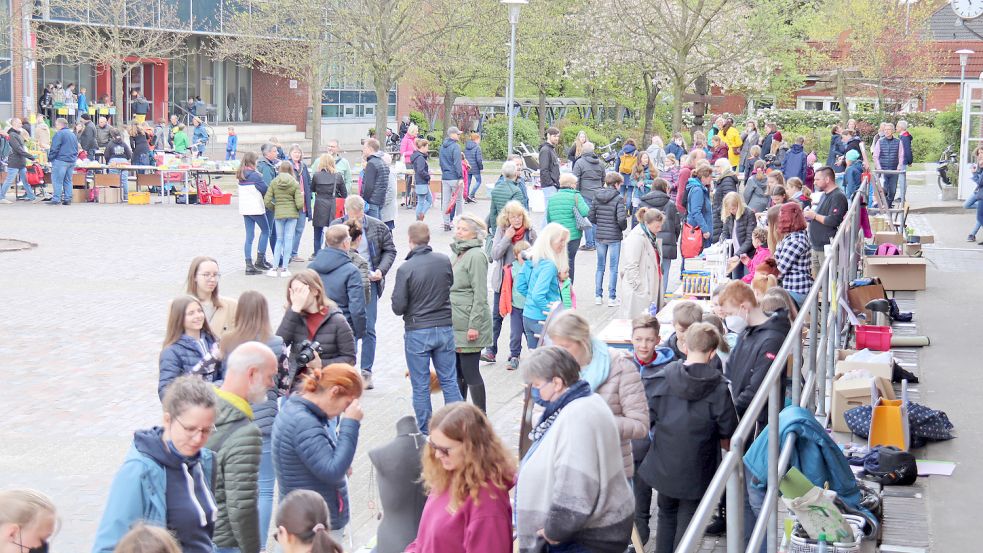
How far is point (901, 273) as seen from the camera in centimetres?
1673

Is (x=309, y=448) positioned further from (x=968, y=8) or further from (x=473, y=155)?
(x=473, y=155)

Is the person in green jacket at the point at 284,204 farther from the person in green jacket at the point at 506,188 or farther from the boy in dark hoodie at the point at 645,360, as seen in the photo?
the boy in dark hoodie at the point at 645,360

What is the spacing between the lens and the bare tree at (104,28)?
39.7 m

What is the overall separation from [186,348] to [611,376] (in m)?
2.70

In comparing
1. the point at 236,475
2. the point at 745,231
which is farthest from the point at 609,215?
the point at 236,475

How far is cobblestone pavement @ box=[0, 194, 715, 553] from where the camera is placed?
9.52 m

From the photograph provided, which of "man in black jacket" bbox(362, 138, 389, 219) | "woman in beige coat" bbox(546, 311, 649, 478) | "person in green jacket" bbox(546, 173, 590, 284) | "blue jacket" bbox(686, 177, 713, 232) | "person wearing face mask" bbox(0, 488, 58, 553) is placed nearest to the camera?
"person wearing face mask" bbox(0, 488, 58, 553)

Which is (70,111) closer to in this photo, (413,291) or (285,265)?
(285,265)

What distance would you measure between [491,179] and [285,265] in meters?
20.3

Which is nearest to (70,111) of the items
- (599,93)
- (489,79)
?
(489,79)

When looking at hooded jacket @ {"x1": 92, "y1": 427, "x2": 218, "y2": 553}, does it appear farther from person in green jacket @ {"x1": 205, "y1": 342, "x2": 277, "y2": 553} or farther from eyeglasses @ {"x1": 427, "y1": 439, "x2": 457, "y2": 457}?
eyeglasses @ {"x1": 427, "y1": 439, "x2": 457, "y2": 457}

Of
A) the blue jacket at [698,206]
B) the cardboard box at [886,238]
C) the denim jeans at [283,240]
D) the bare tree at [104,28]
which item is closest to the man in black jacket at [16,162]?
the bare tree at [104,28]

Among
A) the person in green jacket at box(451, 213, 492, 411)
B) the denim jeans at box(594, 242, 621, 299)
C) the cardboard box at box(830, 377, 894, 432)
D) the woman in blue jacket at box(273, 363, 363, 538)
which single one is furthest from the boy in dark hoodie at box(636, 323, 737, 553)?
the denim jeans at box(594, 242, 621, 299)

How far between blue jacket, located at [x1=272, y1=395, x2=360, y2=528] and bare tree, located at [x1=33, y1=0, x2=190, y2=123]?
3491 centimetres
